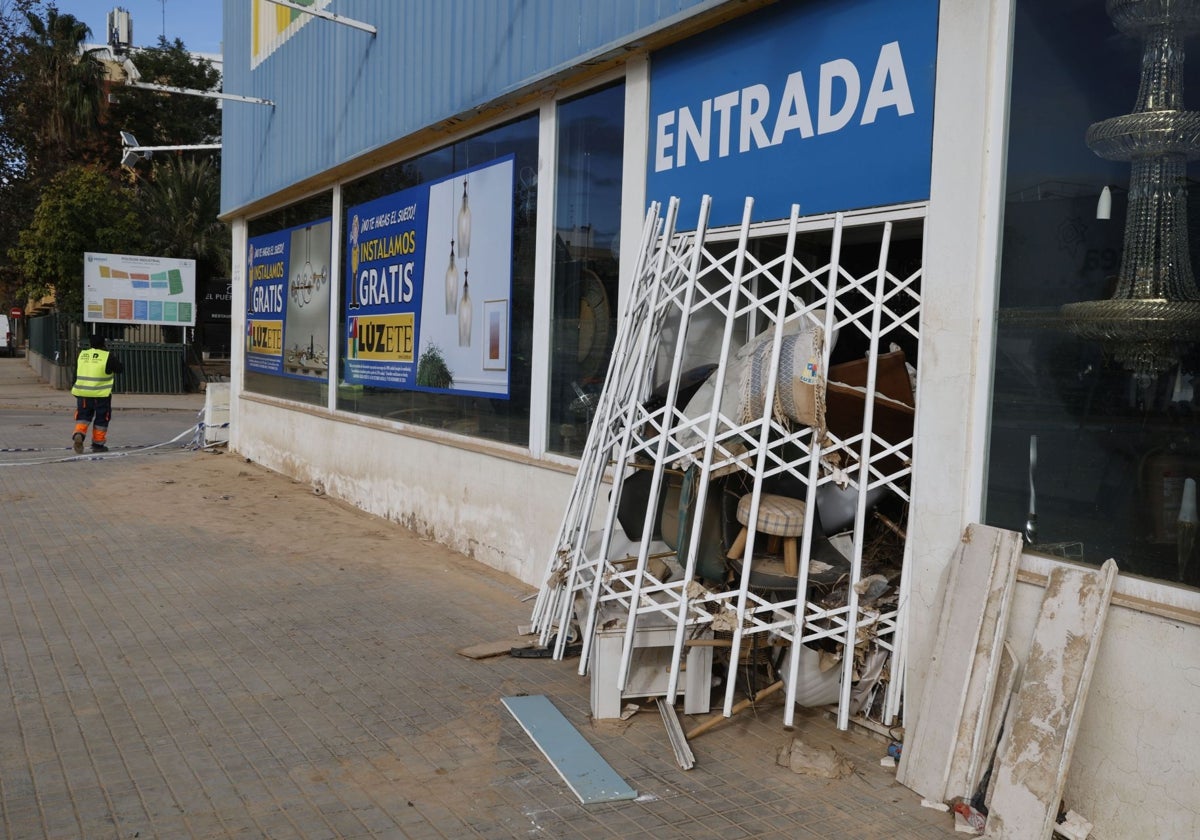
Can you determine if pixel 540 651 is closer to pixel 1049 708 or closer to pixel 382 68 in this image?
pixel 1049 708

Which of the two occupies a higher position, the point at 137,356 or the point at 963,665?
the point at 137,356

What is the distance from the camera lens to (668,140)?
6.28m

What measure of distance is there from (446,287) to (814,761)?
5.97m

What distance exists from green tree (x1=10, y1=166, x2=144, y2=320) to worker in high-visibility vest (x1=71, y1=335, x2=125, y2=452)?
16.1 m

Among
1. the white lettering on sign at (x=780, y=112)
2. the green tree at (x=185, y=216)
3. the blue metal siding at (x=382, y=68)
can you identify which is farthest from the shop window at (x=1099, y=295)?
the green tree at (x=185, y=216)

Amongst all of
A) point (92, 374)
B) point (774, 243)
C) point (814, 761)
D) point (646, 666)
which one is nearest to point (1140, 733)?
point (814, 761)

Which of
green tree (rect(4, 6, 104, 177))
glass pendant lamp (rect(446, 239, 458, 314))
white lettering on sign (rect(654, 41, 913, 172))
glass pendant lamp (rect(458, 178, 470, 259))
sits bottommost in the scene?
glass pendant lamp (rect(446, 239, 458, 314))

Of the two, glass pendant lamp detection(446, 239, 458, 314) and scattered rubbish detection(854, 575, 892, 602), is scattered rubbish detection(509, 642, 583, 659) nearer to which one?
scattered rubbish detection(854, 575, 892, 602)

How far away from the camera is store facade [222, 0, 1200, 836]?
3.77 m

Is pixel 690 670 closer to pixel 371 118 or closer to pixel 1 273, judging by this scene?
pixel 371 118

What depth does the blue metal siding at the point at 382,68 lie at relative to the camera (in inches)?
278

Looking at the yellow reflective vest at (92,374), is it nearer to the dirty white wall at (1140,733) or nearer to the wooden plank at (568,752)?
the wooden plank at (568,752)

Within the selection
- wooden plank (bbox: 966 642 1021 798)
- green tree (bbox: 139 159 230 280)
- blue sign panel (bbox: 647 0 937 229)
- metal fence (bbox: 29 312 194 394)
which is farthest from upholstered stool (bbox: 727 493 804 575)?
green tree (bbox: 139 159 230 280)

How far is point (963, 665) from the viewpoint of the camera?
3.96 m
